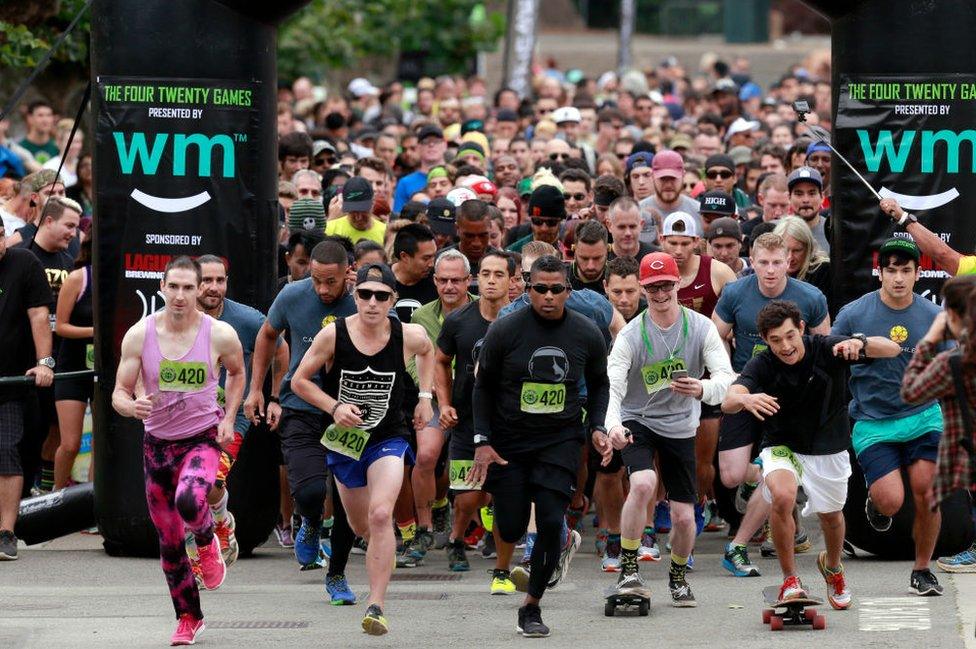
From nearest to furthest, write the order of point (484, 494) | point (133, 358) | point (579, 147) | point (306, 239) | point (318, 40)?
1. point (133, 358)
2. point (484, 494)
3. point (306, 239)
4. point (579, 147)
5. point (318, 40)

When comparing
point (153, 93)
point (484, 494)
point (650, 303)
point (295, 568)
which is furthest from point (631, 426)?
point (153, 93)

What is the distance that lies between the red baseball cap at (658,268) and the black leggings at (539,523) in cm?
137

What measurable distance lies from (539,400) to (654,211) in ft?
14.9

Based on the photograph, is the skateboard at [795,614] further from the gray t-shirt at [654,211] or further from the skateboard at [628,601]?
the gray t-shirt at [654,211]

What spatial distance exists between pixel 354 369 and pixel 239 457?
2206mm

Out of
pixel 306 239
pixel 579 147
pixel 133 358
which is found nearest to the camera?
pixel 133 358

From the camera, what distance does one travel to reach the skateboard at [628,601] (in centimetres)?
1050

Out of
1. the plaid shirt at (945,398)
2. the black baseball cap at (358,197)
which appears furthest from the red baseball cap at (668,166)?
the plaid shirt at (945,398)

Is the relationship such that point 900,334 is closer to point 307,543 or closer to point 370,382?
point 370,382

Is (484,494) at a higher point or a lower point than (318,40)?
lower

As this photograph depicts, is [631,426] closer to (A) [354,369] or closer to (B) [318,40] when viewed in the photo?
(A) [354,369]

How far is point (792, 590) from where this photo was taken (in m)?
9.94

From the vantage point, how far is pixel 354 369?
1041 centimetres

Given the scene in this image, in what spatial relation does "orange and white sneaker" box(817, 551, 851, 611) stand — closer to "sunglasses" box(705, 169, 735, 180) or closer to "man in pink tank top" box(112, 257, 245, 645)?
"man in pink tank top" box(112, 257, 245, 645)
